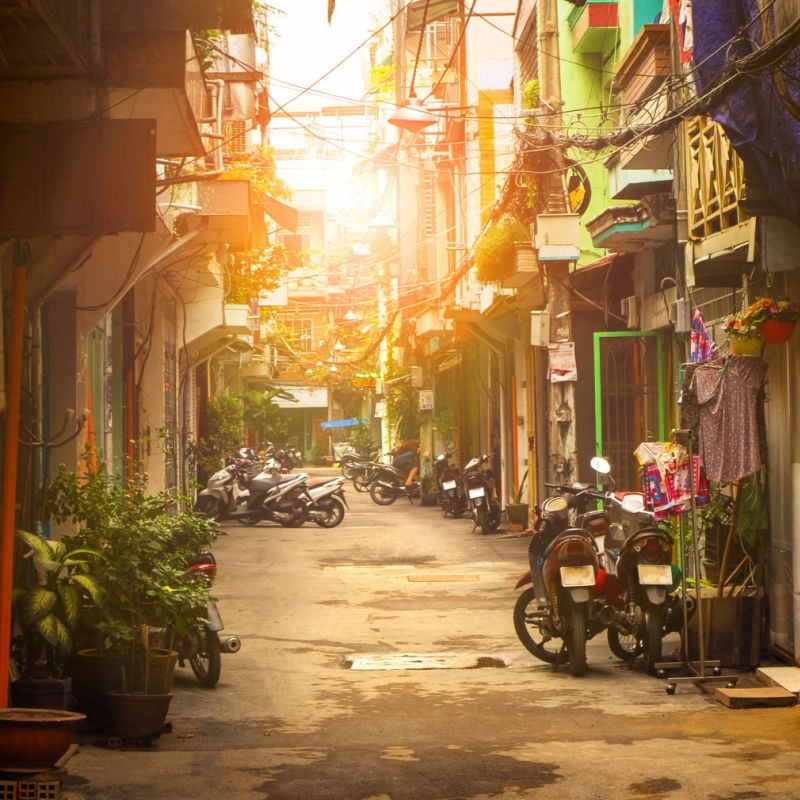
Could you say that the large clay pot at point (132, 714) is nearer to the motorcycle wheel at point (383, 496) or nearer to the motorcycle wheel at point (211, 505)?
the motorcycle wheel at point (211, 505)

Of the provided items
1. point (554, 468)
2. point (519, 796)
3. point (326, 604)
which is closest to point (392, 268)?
point (554, 468)

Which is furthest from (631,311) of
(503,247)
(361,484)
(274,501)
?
(361,484)

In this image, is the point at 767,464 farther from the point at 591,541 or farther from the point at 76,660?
the point at 76,660

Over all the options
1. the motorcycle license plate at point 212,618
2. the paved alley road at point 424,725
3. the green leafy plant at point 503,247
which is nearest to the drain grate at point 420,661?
the paved alley road at point 424,725

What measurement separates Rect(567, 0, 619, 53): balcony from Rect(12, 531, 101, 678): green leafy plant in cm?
1306

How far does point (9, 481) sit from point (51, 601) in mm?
715

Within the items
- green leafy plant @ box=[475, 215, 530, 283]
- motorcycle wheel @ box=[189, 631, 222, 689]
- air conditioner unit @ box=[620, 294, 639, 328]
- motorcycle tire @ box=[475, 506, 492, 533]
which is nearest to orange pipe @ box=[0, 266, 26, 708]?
motorcycle wheel @ box=[189, 631, 222, 689]

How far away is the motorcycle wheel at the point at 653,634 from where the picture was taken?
31.8 ft

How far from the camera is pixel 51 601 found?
25.1ft

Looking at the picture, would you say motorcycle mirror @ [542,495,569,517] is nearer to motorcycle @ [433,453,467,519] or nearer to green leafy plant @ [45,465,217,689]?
green leafy plant @ [45,465,217,689]

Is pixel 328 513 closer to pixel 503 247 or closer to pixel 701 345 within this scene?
pixel 503 247

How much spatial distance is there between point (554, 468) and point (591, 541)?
273 inches

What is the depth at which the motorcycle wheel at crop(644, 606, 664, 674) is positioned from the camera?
9688mm

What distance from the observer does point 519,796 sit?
248 inches
